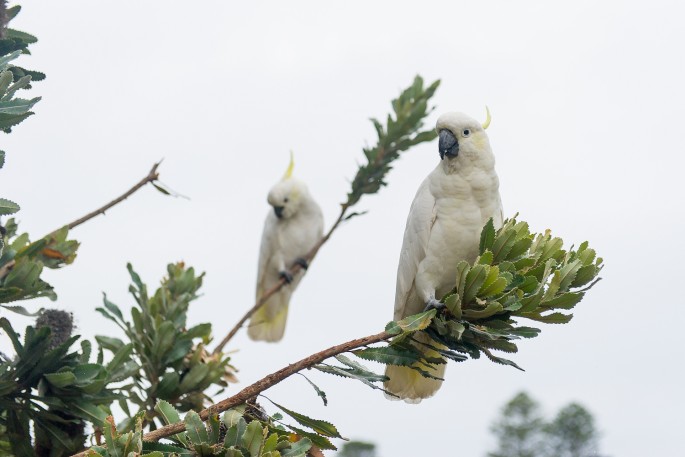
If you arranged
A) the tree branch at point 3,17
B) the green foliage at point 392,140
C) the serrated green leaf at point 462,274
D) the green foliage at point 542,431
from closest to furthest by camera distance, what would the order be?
the serrated green leaf at point 462,274, the tree branch at point 3,17, the green foliage at point 392,140, the green foliage at point 542,431

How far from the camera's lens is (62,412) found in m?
3.21

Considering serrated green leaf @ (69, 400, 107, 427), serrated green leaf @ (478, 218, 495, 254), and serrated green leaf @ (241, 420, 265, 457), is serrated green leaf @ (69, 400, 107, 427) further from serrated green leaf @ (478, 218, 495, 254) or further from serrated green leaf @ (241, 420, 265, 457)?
serrated green leaf @ (478, 218, 495, 254)

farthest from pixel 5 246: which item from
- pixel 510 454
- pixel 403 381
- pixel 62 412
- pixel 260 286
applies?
pixel 510 454

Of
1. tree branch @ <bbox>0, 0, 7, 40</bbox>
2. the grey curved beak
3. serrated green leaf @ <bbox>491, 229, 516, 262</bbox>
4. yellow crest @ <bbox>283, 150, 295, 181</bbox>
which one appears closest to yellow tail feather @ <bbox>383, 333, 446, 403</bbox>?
the grey curved beak

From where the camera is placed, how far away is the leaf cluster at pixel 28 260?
3.06 metres

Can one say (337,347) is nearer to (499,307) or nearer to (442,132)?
(499,307)

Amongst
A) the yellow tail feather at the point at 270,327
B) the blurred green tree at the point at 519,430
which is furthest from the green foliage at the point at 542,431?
the yellow tail feather at the point at 270,327

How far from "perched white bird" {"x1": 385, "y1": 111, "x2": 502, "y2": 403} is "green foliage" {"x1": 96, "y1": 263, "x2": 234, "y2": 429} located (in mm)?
782

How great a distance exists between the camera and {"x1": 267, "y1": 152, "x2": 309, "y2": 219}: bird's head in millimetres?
7711

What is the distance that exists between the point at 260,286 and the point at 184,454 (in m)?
6.13

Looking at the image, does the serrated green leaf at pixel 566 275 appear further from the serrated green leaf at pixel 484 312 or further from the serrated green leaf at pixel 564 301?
the serrated green leaf at pixel 484 312

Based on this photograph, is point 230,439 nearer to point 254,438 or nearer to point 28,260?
point 254,438

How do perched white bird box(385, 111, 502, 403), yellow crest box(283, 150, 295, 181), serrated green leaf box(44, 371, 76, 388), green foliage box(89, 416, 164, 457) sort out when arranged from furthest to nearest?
yellow crest box(283, 150, 295, 181) < perched white bird box(385, 111, 502, 403) < serrated green leaf box(44, 371, 76, 388) < green foliage box(89, 416, 164, 457)

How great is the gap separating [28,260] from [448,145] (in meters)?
1.49
